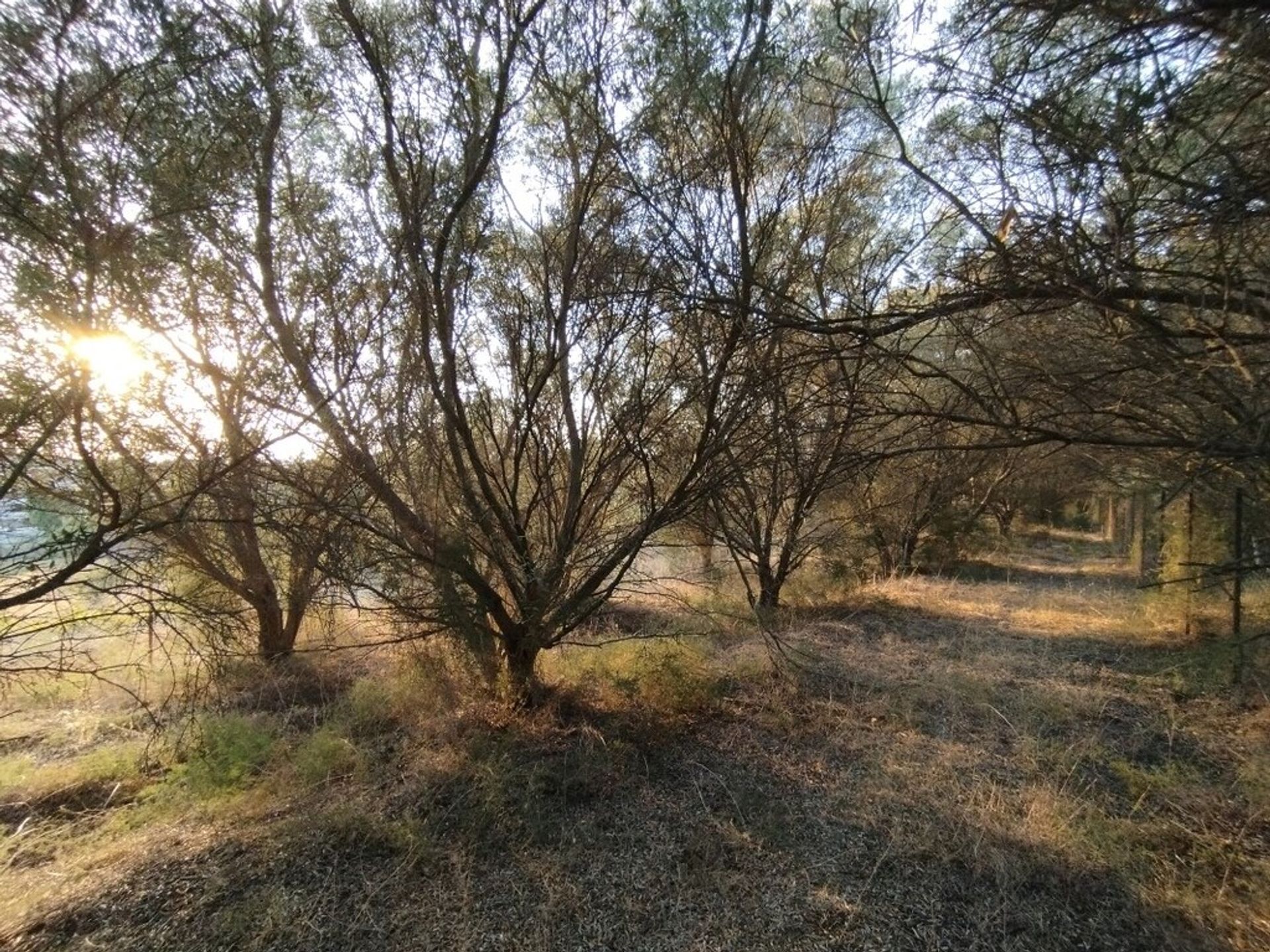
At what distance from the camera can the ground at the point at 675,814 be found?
295 centimetres

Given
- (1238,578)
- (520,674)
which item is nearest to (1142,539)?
(1238,578)

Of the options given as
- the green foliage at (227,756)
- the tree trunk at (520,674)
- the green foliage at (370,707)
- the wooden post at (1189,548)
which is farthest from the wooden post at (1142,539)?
the green foliage at (227,756)

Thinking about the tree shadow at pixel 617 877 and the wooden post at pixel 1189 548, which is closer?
the tree shadow at pixel 617 877

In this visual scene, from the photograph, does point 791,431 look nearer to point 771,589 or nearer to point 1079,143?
point 1079,143

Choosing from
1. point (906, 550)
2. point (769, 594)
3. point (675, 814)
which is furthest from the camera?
point (906, 550)

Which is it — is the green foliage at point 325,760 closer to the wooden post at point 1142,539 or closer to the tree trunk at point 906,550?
the tree trunk at point 906,550

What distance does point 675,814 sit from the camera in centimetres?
386

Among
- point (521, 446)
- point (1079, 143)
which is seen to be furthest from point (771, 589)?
point (1079, 143)

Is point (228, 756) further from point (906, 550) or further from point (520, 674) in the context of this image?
point (906, 550)

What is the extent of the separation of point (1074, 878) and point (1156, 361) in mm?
2634

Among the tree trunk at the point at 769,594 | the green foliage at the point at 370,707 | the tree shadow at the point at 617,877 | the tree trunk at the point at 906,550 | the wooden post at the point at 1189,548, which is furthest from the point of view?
the tree trunk at the point at 906,550

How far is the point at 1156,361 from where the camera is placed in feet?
10.6

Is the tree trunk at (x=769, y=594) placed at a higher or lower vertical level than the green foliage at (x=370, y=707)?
higher

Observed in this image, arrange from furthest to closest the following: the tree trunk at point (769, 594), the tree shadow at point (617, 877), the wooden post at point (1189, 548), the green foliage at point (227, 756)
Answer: the tree trunk at point (769, 594)
the wooden post at point (1189, 548)
the green foliage at point (227, 756)
the tree shadow at point (617, 877)
